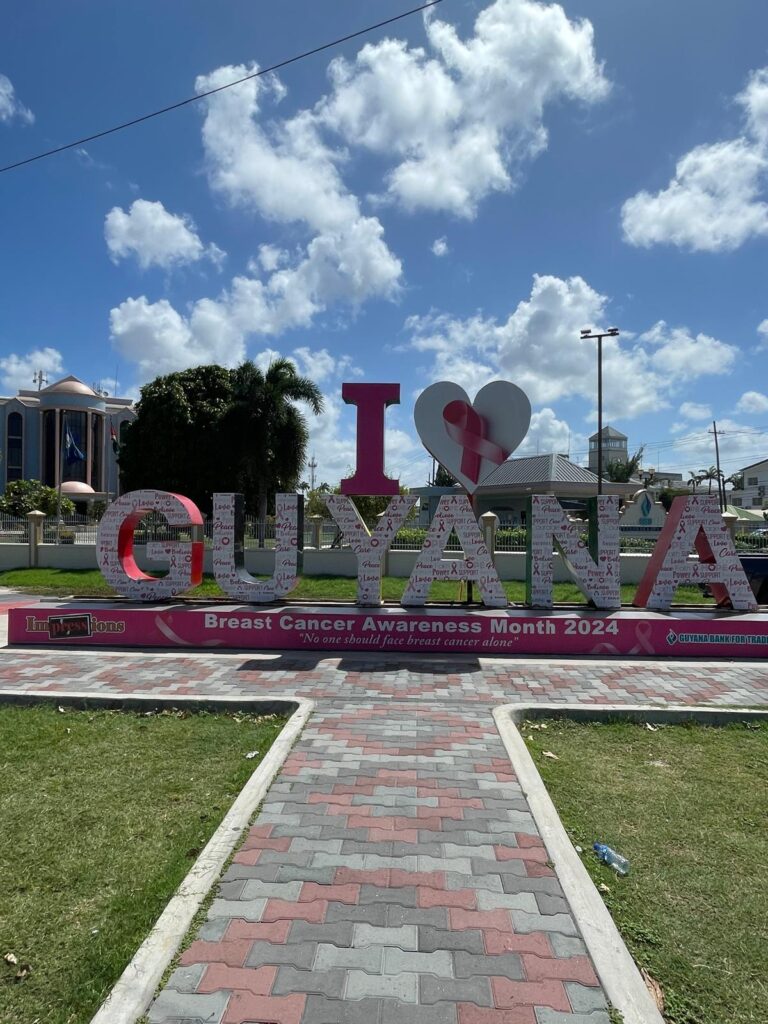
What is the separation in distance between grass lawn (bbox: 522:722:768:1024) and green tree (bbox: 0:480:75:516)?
3881cm

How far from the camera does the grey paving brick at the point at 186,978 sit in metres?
2.52

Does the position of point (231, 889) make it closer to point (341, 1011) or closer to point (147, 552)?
point (341, 1011)

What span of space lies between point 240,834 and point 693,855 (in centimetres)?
278

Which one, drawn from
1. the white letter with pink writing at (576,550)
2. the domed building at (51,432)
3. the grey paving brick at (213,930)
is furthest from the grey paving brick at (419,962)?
the domed building at (51,432)

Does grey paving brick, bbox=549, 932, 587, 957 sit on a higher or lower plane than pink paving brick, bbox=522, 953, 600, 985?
lower

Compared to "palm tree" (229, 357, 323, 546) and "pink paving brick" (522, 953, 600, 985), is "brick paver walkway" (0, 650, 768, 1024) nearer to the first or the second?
"pink paving brick" (522, 953, 600, 985)

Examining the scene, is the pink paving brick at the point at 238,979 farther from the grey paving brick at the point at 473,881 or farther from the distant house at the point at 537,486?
the distant house at the point at 537,486

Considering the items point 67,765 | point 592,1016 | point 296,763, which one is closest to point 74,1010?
point 592,1016

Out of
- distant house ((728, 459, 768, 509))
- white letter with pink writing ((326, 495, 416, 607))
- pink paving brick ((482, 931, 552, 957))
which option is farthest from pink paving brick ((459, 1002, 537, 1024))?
distant house ((728, 459, 768, 509))

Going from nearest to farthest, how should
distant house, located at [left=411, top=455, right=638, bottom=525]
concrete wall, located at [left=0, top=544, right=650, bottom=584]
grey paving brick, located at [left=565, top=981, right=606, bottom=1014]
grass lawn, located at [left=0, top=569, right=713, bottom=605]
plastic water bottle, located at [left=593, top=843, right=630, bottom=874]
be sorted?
1. grey paving brick, located at [left=565, top=981, right=606, bottom=1014]
2. plastic water bottle, located at [left=593, top=843, right=630, bottom=874]
3. grass lawn, located at [left=0, top=569, right=713, bottom=605]
4. concrete wall, located at [left=0, top=544, right=650, bottom=584]
5. distant house, located at [left=411, top=455, right=638, bottom=525]

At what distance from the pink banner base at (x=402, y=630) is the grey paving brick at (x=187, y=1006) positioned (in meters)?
6.98

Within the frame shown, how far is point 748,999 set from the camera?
2.53 metres

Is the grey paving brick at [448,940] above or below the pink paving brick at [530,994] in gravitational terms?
below

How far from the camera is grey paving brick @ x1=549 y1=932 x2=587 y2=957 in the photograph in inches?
109
